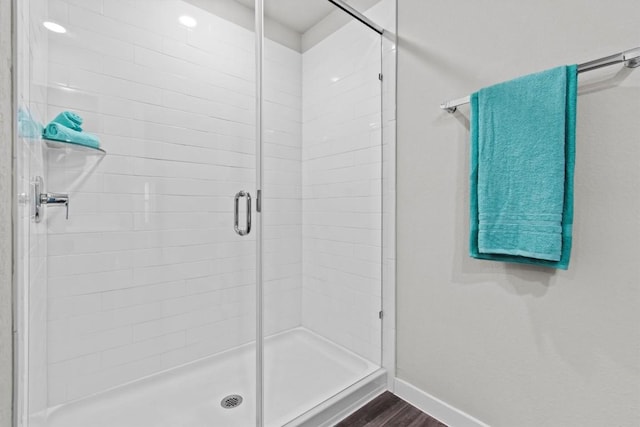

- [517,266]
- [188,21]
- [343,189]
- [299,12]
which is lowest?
[517,266]

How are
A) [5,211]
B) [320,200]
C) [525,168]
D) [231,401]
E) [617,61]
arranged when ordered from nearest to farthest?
[5,211]
[617,61]
[525,168]
[231,401]
[320,200]

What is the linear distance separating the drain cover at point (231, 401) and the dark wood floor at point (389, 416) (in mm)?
532

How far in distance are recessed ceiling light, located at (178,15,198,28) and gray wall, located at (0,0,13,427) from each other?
1.39 metres

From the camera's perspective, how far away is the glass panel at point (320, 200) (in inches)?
71.4

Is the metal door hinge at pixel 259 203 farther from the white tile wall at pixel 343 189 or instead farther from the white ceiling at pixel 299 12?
the white ceiling at pixel 299 12

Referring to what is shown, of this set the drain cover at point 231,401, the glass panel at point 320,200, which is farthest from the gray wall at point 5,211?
the glass panel at point 320,200

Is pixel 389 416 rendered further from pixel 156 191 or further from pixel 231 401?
pixel 156 191

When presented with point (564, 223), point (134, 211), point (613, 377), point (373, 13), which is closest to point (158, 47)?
point (134, 211)

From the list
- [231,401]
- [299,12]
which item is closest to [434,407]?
[231,401]

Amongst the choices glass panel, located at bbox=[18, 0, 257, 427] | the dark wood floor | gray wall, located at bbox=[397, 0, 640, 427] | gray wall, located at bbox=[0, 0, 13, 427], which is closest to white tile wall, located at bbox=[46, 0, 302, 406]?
glass panel, located at bbox=[18, 0, 257, 427]

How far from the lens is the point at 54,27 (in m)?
1.36

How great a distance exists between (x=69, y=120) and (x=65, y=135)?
9cm

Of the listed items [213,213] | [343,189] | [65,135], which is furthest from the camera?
[343,189]

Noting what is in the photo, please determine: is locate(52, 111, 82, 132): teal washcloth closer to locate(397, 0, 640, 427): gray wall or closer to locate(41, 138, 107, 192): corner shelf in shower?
locate(41, 138, 107, 192): corner shelf in shower
